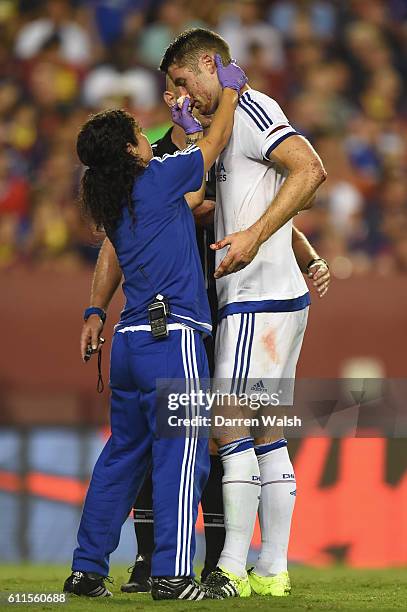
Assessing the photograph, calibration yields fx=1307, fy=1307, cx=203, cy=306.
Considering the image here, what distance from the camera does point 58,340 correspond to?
30.7 feet

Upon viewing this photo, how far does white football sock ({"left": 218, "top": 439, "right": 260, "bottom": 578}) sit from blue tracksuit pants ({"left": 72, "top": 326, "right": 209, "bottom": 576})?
8.5 inches

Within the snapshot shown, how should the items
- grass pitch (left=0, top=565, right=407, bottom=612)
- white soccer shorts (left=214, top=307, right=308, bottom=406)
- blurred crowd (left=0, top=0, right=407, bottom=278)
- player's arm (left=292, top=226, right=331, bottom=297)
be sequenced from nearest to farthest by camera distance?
1. grass pitch (left=0, top=565, right=407, bottom=612)
2. white soccer shorts (left=214, top=307, right=308, bottom=406)
3. player's arm (left=292, top=226, right=331, bottom=297)
4. blurred crowd (left=0, top=0, right=407, bottom=278)

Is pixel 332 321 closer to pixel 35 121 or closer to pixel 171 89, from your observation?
pixel 35 121

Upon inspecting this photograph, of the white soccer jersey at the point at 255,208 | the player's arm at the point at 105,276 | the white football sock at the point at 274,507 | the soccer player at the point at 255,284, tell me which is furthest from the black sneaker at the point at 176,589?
the player's arm at the point at 105,276

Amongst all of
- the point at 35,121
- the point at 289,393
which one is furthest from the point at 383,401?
the point at 35,121

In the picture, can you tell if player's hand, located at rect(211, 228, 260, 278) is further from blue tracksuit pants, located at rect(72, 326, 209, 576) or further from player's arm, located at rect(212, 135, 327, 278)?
blue tracksuit pants, located at rect(72, 326, 209, 576)

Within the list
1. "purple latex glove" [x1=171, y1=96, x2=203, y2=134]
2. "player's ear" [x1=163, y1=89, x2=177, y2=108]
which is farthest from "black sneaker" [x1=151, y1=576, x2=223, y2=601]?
"player's ear" [x1=163, y1=89, x2=177, y2=108]

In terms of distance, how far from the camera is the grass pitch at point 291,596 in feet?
14.5

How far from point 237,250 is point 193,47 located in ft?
3.13

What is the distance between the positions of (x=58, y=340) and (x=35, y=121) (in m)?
2.14

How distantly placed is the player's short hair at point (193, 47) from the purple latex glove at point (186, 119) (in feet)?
0.93

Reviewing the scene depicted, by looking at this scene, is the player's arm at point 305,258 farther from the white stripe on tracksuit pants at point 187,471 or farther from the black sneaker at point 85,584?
the black sneaker at point 85,584

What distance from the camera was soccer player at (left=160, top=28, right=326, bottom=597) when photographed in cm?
496

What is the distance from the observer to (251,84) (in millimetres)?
10633
